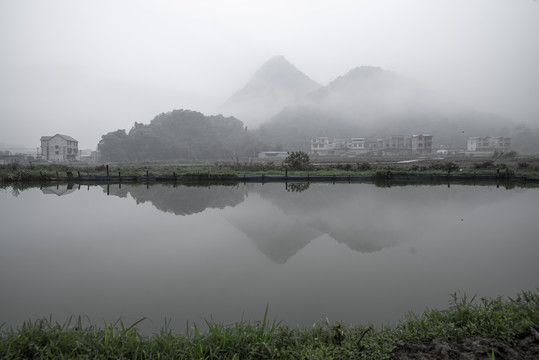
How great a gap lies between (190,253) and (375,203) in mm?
7502

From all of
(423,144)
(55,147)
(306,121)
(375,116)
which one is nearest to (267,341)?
(55,147)

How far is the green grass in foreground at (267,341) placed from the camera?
250 cm

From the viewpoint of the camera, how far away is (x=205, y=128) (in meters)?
73.1

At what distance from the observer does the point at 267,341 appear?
2.67 m

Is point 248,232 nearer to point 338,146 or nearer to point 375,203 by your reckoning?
point 375,203

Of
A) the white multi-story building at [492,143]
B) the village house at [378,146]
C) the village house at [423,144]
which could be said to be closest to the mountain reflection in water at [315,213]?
the village house at [423,144]

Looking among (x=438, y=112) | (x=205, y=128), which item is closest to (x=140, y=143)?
(x=205, y=128)

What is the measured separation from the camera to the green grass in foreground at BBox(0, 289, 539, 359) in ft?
8.21

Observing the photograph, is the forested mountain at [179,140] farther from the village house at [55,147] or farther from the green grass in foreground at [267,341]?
the green grass in foreground at [267,341]

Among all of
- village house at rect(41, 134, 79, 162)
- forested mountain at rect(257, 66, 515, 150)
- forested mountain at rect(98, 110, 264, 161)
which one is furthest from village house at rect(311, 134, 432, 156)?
village house at rect(41, 134, 79, 162)

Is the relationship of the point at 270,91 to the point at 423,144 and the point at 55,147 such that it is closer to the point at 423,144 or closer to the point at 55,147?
the point at 423,144

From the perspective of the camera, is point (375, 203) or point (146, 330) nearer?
point (146, 330)

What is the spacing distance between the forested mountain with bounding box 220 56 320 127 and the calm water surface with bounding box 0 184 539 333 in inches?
5694

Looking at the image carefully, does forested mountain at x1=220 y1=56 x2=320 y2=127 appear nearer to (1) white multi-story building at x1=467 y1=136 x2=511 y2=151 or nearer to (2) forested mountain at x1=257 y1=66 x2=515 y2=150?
(2) forested mountain at x1=257 y1=66 x2=515 y2=150
